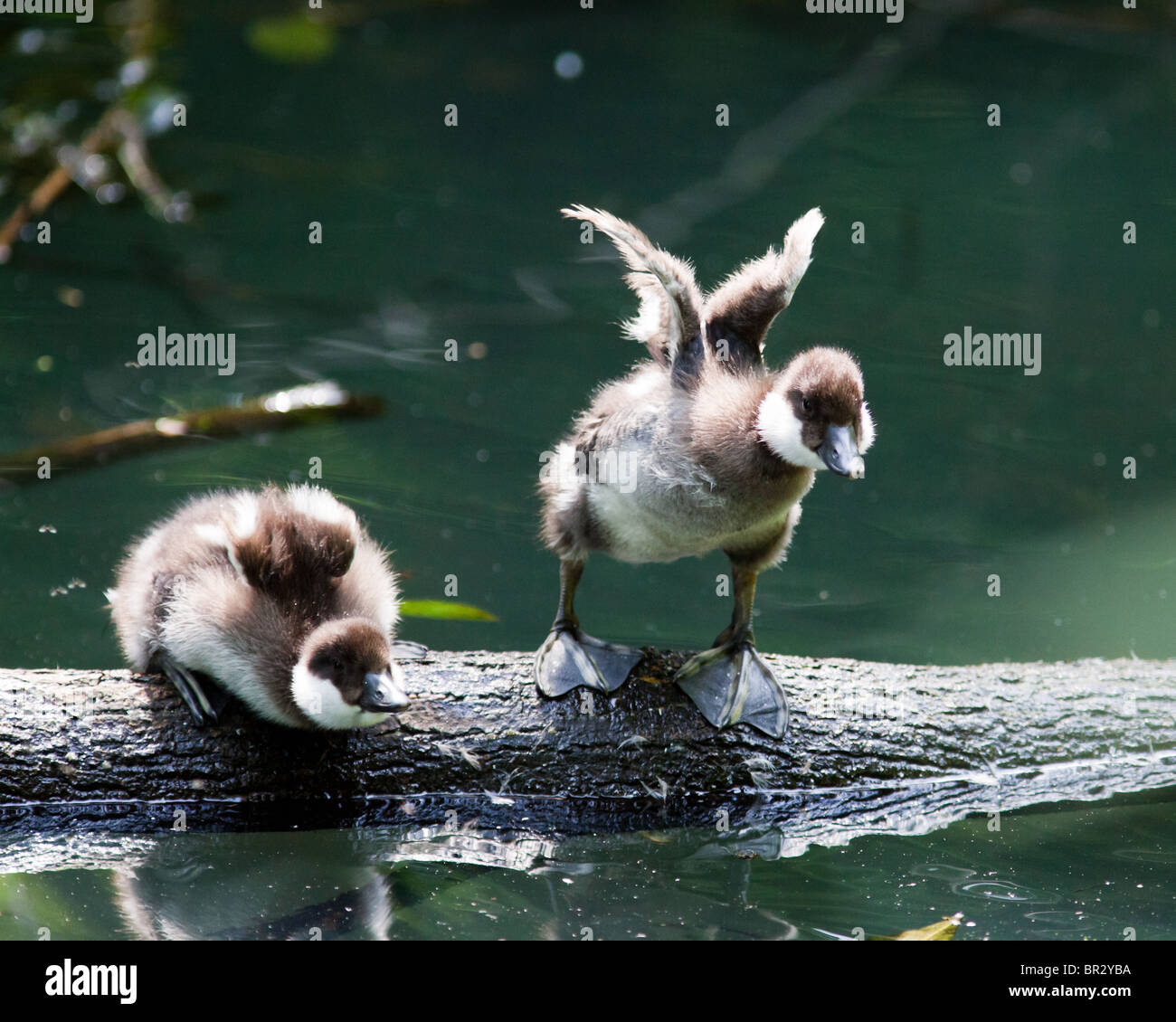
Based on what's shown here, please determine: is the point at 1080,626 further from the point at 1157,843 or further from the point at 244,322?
the point at 244,322

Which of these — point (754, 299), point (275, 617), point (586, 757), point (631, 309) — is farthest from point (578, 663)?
point (631, 309)

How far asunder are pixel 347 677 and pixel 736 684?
1.19 meters

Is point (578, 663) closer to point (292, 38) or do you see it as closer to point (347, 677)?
point (347, 677)

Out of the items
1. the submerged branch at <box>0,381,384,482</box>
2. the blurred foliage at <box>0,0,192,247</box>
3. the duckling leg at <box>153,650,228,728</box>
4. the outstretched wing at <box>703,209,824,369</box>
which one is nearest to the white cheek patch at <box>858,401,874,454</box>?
the outstretched wing at <box>703,209,824,369</box>

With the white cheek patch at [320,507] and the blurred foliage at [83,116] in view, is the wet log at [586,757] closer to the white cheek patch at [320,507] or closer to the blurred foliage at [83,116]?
the white cheek patch at [320,507]

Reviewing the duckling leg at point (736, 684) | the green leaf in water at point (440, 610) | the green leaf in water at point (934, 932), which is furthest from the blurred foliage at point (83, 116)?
the green leaf in water at point (934, 932)

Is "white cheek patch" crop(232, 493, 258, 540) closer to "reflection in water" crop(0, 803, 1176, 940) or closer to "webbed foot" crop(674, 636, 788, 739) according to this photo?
"reflection in water" crop(0, 803, 1176, 940)

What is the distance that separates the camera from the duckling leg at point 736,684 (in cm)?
390

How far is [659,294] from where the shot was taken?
13.0 ft

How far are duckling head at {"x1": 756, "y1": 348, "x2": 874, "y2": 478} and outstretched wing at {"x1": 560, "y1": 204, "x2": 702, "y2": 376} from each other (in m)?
0.38

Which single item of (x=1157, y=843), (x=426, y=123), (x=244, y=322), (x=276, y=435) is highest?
(x=426, y=123)

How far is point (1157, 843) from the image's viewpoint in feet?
12.5

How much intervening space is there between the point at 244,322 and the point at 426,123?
3498mm

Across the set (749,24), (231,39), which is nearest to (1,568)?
(231,39)
